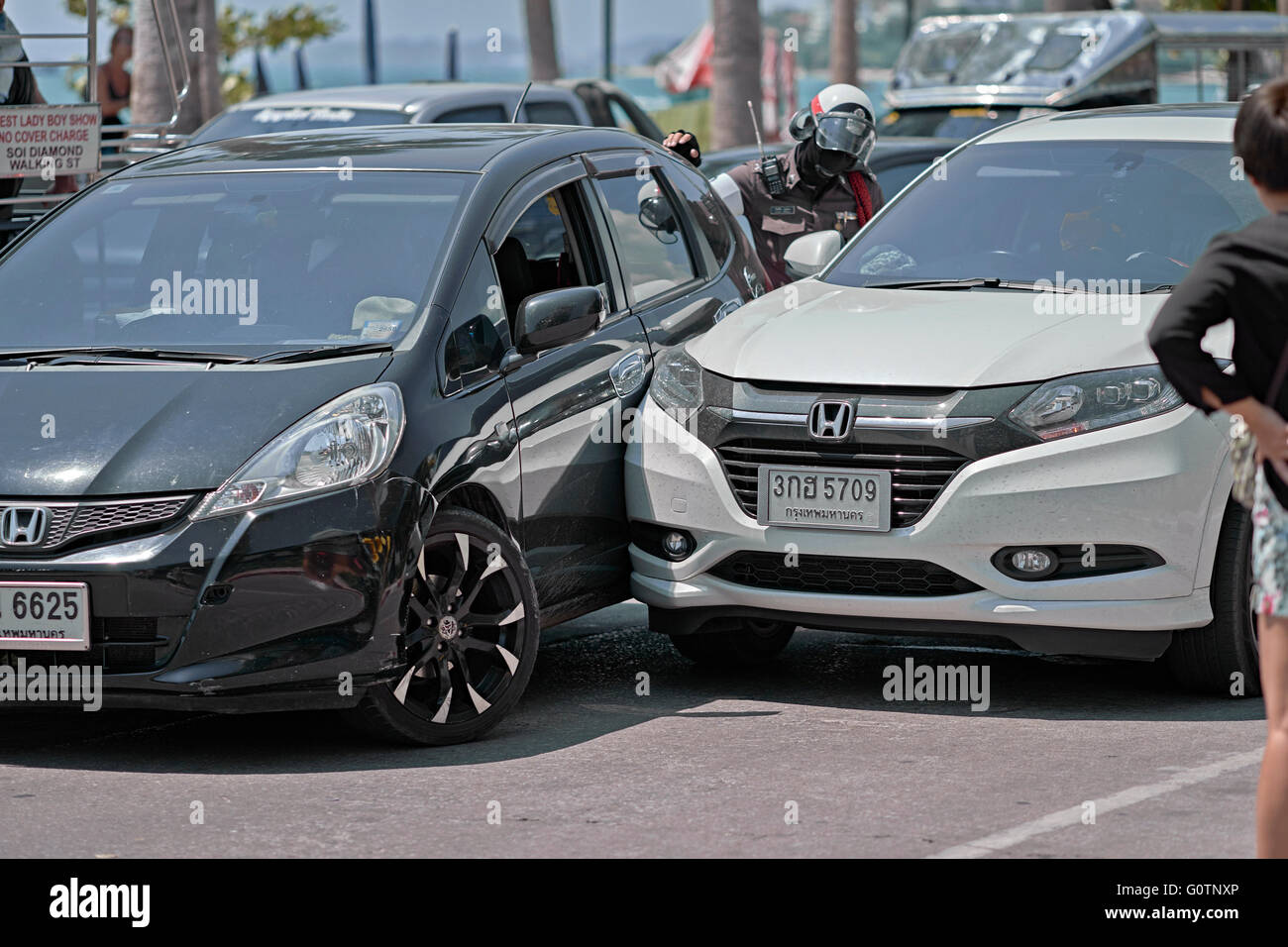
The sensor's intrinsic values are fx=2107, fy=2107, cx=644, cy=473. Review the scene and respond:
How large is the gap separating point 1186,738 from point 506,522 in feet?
6.86

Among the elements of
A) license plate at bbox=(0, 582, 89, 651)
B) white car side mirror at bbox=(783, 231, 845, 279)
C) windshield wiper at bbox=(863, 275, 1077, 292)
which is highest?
white car side mirror at bbox=(783, 231, 845, 279)

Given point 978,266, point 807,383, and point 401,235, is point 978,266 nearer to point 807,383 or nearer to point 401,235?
point 807,383

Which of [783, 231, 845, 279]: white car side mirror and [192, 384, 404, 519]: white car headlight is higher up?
[783, 231, 845, 279]: white car side mirror

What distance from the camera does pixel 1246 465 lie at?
4199mm

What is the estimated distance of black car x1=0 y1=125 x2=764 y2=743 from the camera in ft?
18.4

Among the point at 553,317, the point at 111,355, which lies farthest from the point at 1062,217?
the point at 111,355

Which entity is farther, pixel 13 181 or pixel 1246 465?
pixel 13 181

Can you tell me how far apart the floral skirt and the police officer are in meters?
5.59

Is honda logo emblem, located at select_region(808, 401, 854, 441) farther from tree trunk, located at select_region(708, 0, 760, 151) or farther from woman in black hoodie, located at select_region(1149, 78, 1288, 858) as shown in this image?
tree trunk, located at select_region(708, 0, 760, 151)

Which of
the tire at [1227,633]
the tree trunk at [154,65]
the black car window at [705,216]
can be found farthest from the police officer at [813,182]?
the tree trunk at [154,65]

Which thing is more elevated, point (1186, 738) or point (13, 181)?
point (13, 181)

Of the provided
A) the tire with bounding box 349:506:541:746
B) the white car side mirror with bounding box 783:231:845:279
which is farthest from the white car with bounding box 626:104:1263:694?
the tire with bounding box 349:506:541:746

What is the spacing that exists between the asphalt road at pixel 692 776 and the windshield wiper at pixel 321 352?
1.11 meters
